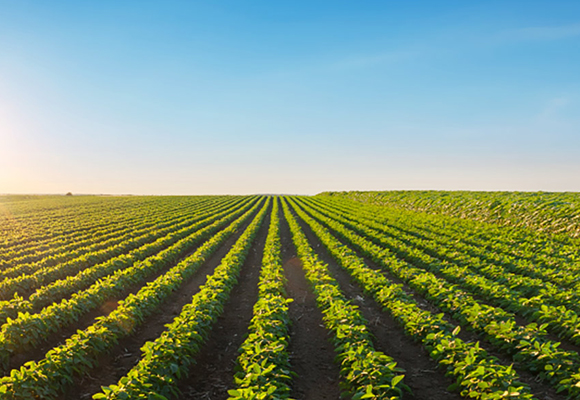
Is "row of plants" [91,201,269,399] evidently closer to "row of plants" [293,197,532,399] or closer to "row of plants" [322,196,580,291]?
"row of plants" [293,197,532,399]

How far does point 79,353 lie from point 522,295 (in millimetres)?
11372

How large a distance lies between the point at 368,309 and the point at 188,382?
5.45 metres

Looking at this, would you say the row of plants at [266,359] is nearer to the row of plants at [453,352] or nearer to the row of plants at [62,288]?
the row of plants at [453,352]

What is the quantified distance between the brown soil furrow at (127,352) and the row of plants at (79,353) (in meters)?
0.17

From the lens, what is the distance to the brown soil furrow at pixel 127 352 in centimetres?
583

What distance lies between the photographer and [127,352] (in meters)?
7.10

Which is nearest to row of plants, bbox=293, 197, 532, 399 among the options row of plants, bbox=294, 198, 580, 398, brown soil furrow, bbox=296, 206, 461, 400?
brown soil furrow, bbox=296, 206, 461, 400

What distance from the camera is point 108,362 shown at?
6.65 m

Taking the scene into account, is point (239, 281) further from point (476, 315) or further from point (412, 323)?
point (476, 315)

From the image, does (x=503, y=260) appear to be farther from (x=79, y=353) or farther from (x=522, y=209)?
(x=79, y=353)

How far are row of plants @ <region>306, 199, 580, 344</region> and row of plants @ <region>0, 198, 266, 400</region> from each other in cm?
823

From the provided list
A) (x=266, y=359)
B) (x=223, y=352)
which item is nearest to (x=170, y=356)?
(x=223, y=352)

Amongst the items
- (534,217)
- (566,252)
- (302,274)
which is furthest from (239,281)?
(534,217)

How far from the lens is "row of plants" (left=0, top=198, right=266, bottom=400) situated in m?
4.86
